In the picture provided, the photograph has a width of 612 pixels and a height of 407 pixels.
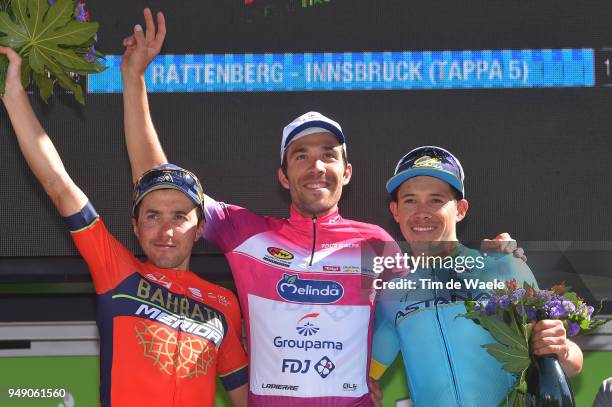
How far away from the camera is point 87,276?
4.43m

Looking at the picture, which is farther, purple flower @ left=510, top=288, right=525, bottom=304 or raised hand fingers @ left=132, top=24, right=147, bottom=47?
raised hand fingers @ left=132, top=24, right=147, bottom=47

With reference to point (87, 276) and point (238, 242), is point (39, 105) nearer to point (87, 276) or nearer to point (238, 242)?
point (87, 276)

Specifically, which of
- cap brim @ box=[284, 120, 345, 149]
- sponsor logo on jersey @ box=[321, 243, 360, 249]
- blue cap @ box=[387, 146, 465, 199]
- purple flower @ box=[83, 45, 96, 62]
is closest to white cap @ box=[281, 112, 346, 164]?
cap brim @ box=[284, 120, 345, 149]

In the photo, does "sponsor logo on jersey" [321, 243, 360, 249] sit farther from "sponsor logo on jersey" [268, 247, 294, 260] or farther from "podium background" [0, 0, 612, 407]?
"podium background" [0, 0, 612, 407]

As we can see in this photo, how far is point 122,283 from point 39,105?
4.62 ft

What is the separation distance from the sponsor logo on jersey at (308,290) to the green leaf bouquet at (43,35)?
1.23 metres

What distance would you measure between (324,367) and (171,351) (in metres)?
0.64

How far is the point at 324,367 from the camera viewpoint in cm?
360

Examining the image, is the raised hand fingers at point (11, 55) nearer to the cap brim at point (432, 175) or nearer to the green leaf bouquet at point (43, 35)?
the green leaf bouquet at point (43, 35)

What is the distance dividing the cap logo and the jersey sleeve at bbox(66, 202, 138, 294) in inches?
50.2

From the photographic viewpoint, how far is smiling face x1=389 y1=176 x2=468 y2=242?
363 cm

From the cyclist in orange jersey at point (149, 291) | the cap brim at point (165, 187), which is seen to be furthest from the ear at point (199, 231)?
the cap brim at point (165, 187)

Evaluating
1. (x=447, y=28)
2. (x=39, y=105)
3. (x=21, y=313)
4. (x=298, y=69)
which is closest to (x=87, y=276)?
(x=21, y=313)

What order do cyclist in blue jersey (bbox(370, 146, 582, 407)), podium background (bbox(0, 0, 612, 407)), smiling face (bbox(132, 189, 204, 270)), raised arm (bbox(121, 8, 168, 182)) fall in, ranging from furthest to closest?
podium background (bbox(0, 0, 612, 407)) < raised arm (bbox(121, 8, 168, 182)) < smiling face (bbox(132, 189, 204, 270)) < cyclist in blue jersey (bbox(370, 146, 582, 407))
